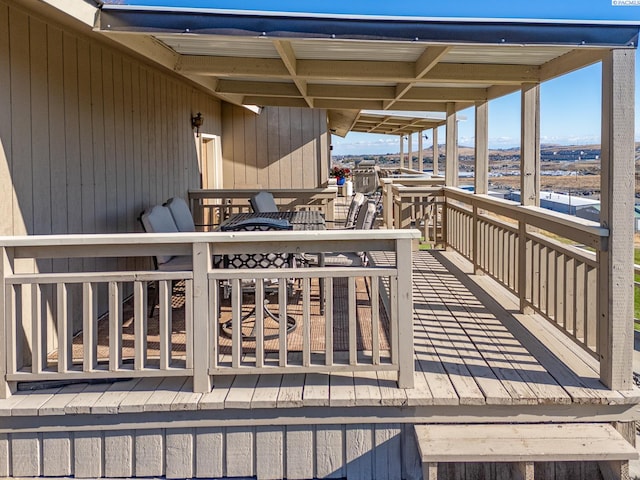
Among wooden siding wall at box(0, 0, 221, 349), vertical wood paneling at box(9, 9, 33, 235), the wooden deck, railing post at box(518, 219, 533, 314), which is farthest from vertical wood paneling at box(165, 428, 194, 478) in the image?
railing post at box(518, 219, 533, 314)

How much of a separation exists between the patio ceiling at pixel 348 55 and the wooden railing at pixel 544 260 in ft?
3.04

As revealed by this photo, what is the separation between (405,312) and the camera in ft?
9.71

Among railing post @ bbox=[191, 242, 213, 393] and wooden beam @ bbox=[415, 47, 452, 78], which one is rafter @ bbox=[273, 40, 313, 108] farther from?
railing post @ bbox=[191, 242, 213, 393]

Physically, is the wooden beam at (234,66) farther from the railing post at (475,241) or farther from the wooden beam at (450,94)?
the railing post at (475,241)

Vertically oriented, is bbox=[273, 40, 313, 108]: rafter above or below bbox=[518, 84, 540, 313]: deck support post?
above

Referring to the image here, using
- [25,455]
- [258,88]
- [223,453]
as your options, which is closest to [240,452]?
[223,453]

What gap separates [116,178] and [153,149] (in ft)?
3.37

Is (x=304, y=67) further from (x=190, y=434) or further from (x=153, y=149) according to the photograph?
(x=190, y=434)

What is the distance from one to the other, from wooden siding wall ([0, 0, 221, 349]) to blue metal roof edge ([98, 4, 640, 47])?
0.86m

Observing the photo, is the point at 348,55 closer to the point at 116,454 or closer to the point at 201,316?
the point at 201,316

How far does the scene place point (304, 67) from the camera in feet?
14.3

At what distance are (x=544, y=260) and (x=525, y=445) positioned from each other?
171 centimetres

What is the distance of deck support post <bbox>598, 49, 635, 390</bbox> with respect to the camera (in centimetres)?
286

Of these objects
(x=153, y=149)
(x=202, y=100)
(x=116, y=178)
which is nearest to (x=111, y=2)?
(x=116, y=178)
